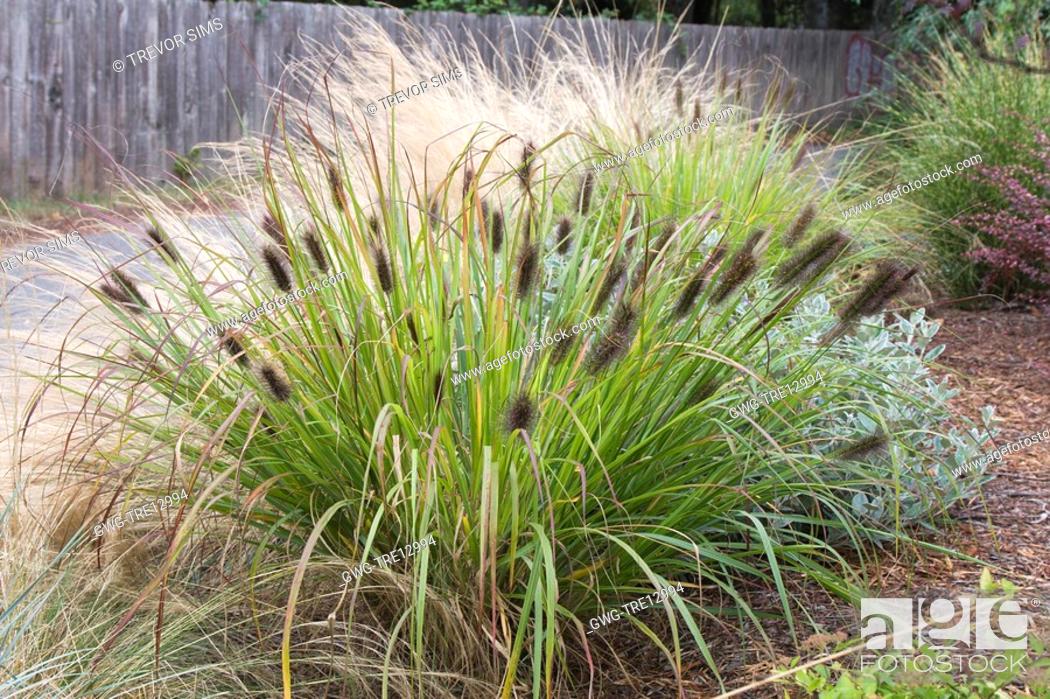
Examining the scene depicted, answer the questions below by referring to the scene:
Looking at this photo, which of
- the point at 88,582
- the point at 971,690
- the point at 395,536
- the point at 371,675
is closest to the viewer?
the point at 971,690

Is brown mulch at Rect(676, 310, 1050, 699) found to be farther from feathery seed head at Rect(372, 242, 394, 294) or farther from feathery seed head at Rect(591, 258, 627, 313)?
feathery seed head at Rect(372, 242, 394, 294)

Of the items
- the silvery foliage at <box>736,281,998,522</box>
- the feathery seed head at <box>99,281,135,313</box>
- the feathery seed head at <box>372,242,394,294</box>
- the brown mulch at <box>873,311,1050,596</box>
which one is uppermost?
the feathery seed head at <box>372,242,394,294</box>

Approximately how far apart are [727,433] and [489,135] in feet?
10.2

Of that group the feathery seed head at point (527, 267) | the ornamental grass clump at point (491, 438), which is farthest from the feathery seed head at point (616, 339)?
the feathery seed head at point (527, 267)

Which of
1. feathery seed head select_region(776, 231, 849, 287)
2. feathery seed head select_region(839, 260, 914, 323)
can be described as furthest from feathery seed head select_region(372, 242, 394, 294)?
feathery seed head select_region(839, 260, 914, 323)

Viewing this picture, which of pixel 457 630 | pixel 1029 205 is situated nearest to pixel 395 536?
pixel 457 630

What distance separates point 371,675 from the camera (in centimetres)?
262

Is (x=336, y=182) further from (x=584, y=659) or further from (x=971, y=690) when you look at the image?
(x=971, y=690)

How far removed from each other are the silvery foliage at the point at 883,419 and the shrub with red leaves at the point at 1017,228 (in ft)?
6.93

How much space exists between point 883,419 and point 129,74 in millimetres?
10229

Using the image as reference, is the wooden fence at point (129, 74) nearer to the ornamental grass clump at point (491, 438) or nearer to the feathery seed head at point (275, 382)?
the ornamental grass clump at point (491, 438)

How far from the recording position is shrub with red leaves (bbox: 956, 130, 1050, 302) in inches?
222

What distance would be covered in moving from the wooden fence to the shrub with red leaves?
4.13m

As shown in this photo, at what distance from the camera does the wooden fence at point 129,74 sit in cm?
1075
